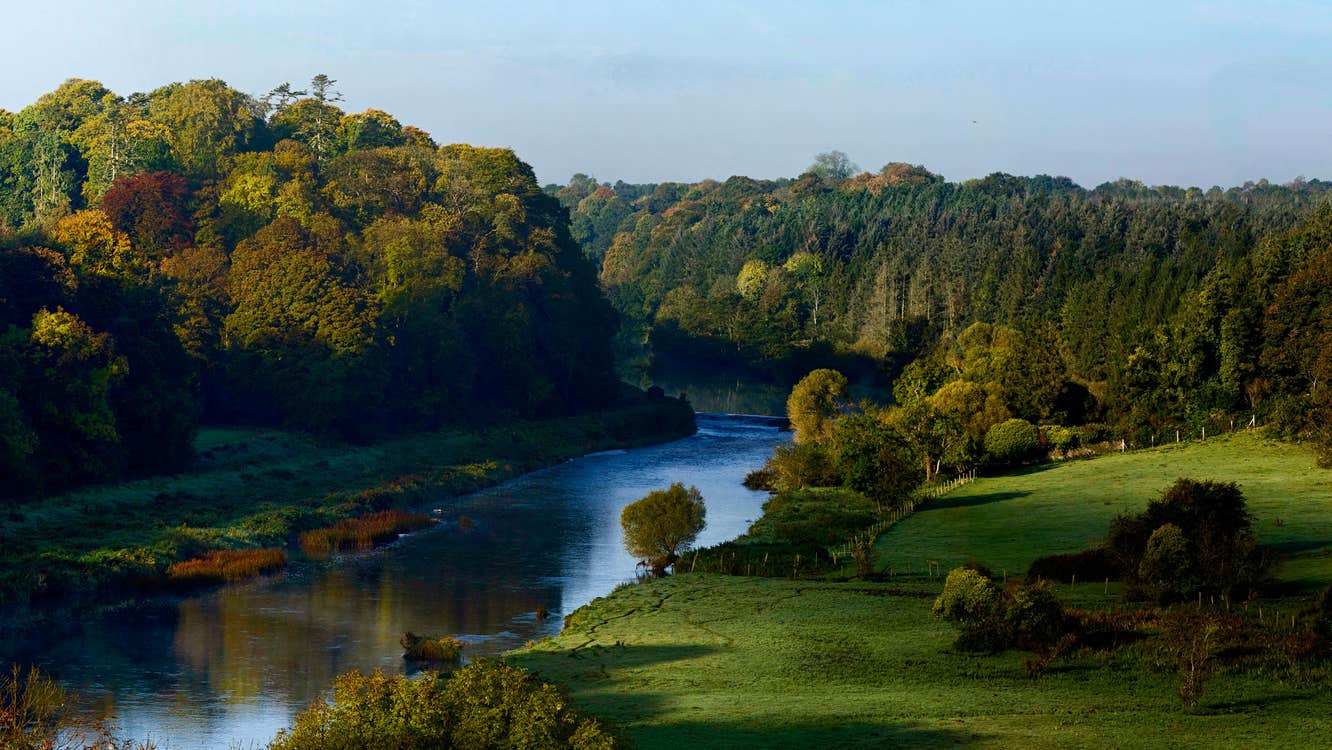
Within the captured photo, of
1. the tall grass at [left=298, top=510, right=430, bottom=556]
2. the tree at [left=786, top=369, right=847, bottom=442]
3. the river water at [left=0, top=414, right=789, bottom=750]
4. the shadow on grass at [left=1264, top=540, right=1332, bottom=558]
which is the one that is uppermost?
the tree at [left=786, top=369, right=847, bottom=442]

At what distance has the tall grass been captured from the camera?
233 feet

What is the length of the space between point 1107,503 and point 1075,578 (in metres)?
18.4

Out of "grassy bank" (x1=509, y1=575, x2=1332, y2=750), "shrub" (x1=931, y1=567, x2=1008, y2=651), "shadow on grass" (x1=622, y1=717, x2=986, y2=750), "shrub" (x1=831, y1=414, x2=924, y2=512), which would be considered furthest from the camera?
"shrub" (x1=831, y1=414, x2=924, y2=512)

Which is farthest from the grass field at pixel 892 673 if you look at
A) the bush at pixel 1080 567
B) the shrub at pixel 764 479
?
the shrub at pixel 764 479

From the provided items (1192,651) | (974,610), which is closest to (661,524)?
(974,610)

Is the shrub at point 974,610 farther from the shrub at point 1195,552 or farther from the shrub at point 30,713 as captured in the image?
the shrub at point 30,713

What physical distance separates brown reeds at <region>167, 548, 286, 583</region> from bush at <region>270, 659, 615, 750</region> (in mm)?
37152

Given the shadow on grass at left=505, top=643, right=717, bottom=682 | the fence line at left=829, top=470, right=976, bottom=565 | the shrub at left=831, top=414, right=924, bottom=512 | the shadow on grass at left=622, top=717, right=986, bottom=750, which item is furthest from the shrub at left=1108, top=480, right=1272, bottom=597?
the shrub at left=831, top=414, right=924, bottom=512

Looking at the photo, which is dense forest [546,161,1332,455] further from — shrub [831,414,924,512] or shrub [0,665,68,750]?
shrub [0,665,68,750]

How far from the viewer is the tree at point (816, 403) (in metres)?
104

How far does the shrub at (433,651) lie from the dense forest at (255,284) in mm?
26730

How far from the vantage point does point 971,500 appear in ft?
246

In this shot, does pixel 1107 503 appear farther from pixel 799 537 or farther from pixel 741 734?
pixel 741 734

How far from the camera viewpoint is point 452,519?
81062mm
